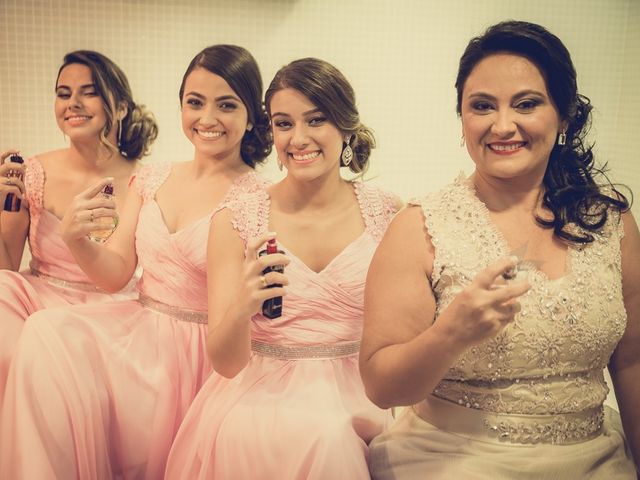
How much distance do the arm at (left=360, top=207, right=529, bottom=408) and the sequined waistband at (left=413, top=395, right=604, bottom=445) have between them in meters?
0.14

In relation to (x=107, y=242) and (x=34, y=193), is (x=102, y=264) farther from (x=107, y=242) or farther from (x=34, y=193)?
(x=34, y=193)

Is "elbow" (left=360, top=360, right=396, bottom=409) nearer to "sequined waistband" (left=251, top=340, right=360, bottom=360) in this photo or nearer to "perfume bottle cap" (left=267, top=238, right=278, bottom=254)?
"perfume bottle cap" (left=267, top=238, right=278, bottom=254)

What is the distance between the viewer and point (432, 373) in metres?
1.42

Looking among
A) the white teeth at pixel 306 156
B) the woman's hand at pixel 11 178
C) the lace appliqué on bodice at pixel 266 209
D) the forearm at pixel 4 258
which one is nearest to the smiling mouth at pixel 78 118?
the woman's hand at pixel 11 178

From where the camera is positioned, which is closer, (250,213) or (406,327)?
(406,327)

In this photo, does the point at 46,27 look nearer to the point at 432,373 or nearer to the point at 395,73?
the point at 395,73

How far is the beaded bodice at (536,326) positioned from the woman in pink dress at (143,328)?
0.92m

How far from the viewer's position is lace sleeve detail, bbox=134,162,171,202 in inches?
96.3

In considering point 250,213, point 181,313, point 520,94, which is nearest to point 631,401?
point 520,94

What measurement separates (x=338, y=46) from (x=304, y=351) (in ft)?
5.71

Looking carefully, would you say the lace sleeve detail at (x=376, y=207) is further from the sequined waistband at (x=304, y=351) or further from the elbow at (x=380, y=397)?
the elbow at (x=380, y=397)

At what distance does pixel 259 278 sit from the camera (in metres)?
1.69

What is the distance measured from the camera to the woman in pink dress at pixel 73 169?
266 centimetres

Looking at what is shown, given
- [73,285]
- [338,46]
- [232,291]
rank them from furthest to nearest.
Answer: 1. [338,46]
2. [73,285]
3. [232,291]
